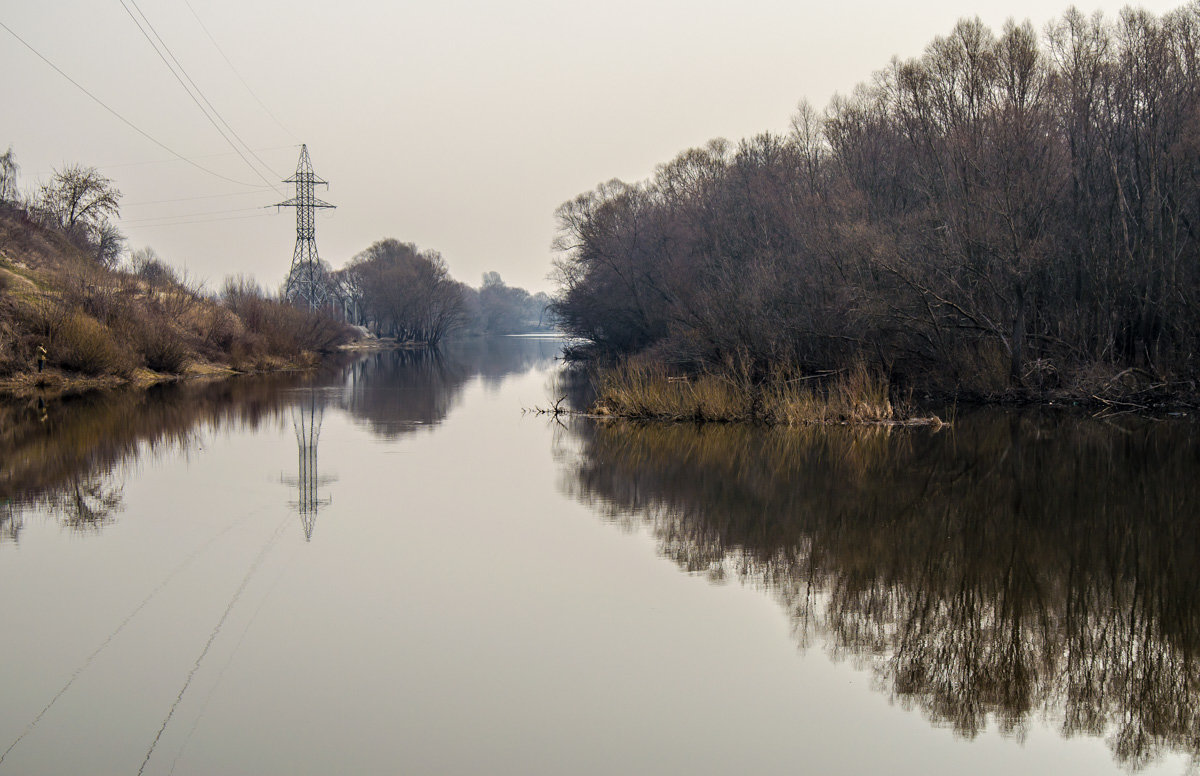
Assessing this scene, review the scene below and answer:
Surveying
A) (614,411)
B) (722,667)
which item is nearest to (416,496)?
(722,667)

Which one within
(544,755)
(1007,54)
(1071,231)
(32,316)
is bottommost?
(544,755)

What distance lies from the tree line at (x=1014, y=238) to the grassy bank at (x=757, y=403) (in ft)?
8.10

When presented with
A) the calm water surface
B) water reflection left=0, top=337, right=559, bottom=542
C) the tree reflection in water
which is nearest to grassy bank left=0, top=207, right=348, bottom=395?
water reflection left=0, top=337, right=559, bottom=542

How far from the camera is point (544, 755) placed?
5000 mm

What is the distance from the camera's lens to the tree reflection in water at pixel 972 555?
5.93 metres

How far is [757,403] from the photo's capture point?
22203mm

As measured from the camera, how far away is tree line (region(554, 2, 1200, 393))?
81.0 ft

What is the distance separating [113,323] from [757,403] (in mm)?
25315

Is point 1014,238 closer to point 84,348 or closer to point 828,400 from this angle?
point 828,400

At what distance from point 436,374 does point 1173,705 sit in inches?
1691

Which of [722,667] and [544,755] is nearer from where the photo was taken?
[544,755]

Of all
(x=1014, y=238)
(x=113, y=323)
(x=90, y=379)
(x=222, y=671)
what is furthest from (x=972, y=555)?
(x=113, y=323)

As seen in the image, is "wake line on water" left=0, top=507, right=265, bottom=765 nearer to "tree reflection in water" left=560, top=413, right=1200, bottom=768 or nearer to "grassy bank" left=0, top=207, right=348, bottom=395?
"tree reflection in water" left=560, top=413, right=1200, bottom=768

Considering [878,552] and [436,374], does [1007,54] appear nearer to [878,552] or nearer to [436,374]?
[878,552]
